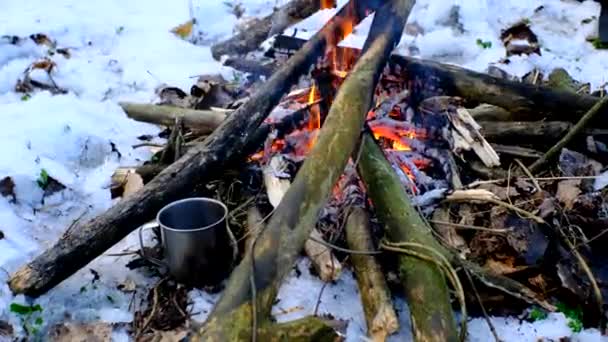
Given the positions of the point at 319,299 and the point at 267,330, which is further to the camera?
the point at 319,299

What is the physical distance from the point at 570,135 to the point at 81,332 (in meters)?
2.88

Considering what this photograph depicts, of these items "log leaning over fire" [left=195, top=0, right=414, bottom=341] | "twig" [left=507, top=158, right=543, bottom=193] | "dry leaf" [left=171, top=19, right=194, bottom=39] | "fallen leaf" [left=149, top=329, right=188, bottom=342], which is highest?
"log leaning over fire" [left=195, top=0, right=414, bottom=341]

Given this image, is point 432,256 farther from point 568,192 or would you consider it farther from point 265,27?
point 265,27

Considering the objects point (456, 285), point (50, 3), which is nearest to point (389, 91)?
point (456, 285)

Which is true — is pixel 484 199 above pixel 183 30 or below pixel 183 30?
above

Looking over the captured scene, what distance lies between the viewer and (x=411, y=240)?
274cm

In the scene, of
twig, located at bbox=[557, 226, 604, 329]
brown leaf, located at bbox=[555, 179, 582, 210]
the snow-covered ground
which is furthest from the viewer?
brown leaf, located at bbox=[555, 179, 582, 210]

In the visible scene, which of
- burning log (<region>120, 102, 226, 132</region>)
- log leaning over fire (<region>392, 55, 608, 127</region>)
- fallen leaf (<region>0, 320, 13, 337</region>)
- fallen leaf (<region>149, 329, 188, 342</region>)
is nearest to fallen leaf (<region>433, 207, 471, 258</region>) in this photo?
log leaning over fire (<region>392, 55, 608, 127</region>)

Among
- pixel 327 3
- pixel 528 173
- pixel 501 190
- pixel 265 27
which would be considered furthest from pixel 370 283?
pixel 265 27

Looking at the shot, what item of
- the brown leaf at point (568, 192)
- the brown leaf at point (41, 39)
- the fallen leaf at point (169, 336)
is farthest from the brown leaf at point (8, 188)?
the brown leaf at point (568, 192)

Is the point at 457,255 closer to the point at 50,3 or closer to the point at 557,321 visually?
the point at 557,321

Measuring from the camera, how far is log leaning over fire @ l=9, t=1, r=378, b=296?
2764 mm

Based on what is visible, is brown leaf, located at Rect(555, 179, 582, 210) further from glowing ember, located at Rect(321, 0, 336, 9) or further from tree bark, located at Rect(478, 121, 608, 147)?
glowing ember, located at Rect(321, 0, 336, 9)

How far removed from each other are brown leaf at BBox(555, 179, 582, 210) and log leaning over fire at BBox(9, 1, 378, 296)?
161 centimetres
